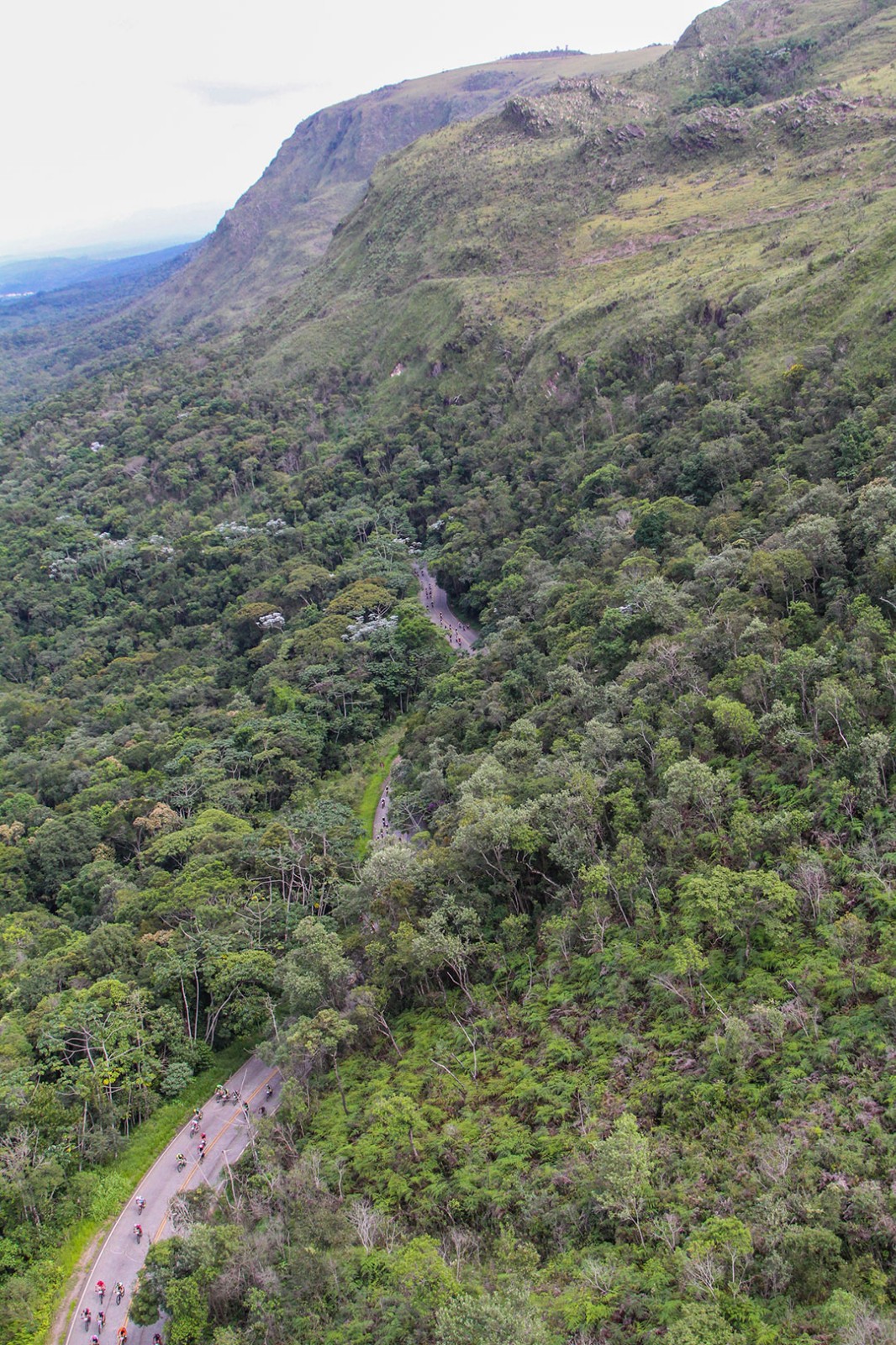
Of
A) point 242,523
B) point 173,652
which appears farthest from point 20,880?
point 242,523

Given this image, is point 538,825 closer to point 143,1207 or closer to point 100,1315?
point 143,1207

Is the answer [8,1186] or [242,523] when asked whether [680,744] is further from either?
[242,523]

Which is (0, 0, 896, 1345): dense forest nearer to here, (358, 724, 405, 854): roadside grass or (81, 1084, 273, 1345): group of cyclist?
(358, 724, 405, 854): roadside grass

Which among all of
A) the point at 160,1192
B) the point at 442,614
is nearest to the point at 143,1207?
the point at 160,1192

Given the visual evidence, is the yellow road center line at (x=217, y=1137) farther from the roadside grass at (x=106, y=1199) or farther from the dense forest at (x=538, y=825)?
the dense forest at (x=538, y=825)

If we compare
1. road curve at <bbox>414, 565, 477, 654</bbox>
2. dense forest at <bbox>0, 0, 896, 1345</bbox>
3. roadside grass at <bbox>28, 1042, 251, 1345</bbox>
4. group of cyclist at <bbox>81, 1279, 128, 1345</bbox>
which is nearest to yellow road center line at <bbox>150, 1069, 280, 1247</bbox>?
group of cyclist at <bbox>81, 1279, 128, 1345</bbox>
